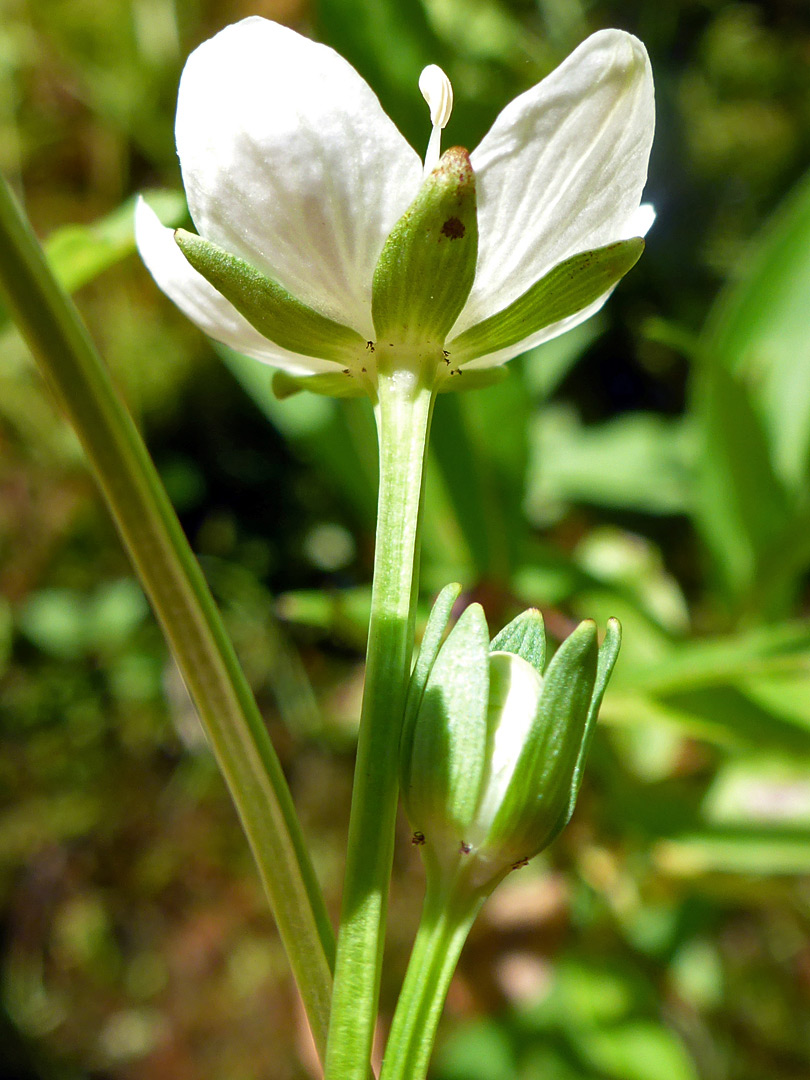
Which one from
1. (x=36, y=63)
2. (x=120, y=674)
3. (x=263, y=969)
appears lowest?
(x=263, y=969)

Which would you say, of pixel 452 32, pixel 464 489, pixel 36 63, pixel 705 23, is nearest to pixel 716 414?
pixel 464 489

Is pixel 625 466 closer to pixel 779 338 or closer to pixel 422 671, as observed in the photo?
pixel 779 338

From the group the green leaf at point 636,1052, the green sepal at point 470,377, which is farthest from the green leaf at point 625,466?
the green sepal at point 470,377

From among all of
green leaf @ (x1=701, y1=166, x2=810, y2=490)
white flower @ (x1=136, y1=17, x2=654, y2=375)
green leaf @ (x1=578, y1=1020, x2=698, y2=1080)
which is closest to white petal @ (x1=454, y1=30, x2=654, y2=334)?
white flower @ (x1=136, y1=17, x2=654, y2=375)

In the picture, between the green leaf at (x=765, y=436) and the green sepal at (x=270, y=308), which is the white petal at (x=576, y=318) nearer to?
the green sepal at (x=270, y=308)

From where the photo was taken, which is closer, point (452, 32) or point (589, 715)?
point (589, 715)

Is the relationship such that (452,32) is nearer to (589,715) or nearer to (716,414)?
(716,414)

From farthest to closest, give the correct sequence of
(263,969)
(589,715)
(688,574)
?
1. (688,574)
2. (263,969)
3. (589,715)

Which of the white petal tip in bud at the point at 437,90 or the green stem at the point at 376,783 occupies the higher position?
the white petal tip in bud at the point at 437,90
